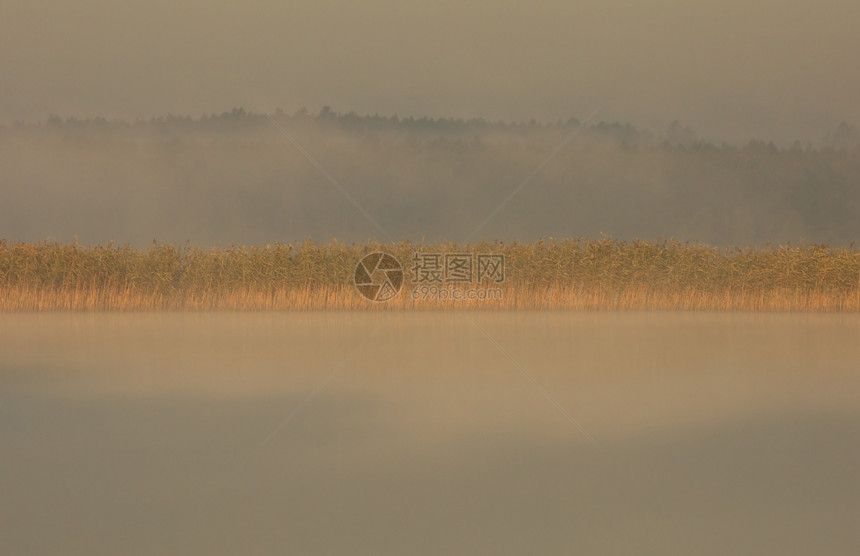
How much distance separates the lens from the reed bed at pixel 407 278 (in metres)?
18.7

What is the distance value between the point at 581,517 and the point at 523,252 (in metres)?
14.8

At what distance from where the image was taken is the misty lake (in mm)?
4555

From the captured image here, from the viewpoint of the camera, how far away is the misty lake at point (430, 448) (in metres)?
4.55

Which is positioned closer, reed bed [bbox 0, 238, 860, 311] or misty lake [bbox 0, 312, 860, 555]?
misty lake [bbox 0, 312, 860, 555]

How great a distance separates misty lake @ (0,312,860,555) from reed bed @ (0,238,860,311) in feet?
21.3

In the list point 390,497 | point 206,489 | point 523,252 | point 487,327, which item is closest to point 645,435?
point 390,497

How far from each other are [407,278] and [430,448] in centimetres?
1331

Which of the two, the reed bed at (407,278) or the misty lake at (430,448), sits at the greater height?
the reed bed at (407,278)

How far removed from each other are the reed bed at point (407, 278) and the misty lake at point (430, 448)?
21.3 feet

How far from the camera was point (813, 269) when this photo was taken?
19.2 meters

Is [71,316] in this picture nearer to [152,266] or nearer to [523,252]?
[152,266]

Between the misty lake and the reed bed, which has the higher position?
the reed bed

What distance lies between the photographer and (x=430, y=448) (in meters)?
6.28

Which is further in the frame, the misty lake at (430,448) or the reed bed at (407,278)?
the reed bed at (407,278)
